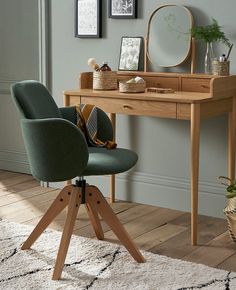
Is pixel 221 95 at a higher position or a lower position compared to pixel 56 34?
lower

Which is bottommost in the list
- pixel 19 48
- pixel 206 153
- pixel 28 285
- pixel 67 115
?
pixel 28 285

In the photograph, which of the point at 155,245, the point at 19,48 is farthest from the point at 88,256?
the point at 19,48

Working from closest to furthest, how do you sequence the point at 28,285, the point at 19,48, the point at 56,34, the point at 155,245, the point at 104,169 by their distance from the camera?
the point at 28,285
the point at 104,169
the point at 155,245
the point at 56,34
the point at 19,48

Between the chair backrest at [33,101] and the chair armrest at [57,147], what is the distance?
118mm

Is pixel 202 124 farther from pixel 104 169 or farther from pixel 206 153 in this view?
pixel 104 169

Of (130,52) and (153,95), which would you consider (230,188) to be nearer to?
(153,95)

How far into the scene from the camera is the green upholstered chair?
Answer: 2.77 meters

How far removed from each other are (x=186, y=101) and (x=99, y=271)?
971 millimetres

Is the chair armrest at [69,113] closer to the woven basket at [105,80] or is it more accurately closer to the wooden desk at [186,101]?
the wooden desk at [186,101]

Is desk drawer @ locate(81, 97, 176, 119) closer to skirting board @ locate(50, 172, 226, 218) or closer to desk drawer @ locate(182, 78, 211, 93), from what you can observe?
desk drawer @ locate(182, 78, 211, 93)

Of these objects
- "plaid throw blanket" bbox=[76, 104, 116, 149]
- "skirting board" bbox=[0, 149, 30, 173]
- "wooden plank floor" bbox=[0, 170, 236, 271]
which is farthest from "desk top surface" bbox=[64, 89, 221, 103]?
"skirting board" bbox=[0, 149, 30, 173]

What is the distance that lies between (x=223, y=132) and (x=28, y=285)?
1560mm

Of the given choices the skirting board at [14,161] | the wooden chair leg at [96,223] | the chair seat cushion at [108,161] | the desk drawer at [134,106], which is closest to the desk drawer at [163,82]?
the desk drawer at [134,106]

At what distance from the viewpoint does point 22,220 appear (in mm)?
3652
